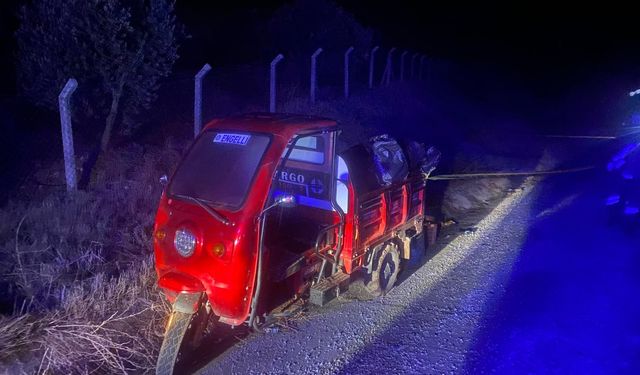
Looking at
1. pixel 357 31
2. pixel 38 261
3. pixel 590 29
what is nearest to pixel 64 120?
pixel 38 261

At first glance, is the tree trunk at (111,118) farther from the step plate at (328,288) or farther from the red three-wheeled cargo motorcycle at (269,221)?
the step plate at (328,288)

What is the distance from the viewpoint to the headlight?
4370 mm

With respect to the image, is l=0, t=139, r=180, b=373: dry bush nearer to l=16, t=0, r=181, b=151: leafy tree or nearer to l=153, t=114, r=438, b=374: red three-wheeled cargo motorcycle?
l=153, t=114, r=438, b=374: red three-wheeled cargo motorcycle

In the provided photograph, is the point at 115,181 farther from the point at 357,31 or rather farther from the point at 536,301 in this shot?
the point at 357,31

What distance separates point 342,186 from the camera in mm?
5543

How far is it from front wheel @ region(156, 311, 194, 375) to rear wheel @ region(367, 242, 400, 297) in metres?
2.41

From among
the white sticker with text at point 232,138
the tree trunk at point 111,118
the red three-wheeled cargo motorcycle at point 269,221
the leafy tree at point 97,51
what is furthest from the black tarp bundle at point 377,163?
the tree trunk at point 111,118

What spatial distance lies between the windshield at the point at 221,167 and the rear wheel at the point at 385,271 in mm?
2250

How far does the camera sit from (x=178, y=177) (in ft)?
16.1

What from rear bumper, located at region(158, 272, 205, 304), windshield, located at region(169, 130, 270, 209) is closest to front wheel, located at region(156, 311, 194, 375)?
rear bumper, located at region(158, 272, 205, 304)

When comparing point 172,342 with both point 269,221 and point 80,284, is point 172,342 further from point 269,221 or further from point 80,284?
point 269,221

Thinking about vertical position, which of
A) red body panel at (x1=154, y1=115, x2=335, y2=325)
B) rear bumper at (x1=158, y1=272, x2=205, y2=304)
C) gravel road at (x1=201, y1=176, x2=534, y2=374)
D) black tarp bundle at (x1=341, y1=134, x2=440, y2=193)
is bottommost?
gravel road at (x1=201, y1=176, x2=534, y2=374)

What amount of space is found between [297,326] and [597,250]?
4.97 meters

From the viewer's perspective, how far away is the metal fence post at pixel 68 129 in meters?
6.59
